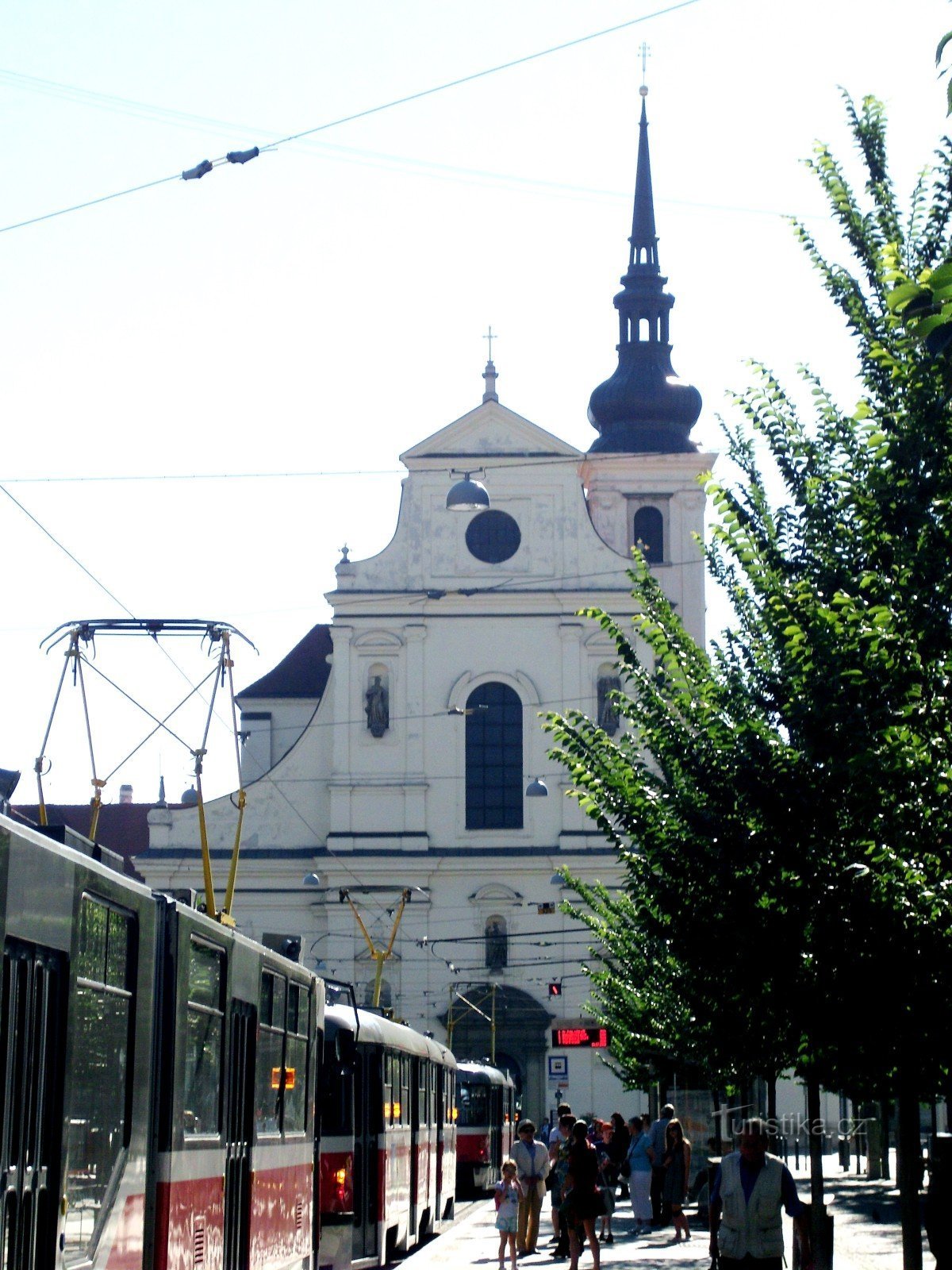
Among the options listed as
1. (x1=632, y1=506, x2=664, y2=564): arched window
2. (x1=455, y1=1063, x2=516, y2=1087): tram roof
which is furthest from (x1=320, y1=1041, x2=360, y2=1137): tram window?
(x1=632, y1=506, x2=664, y2=564): arched window

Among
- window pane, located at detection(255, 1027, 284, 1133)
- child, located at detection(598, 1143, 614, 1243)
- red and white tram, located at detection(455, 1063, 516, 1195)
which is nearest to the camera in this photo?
window pane, located at detection(255, 1027, 284, 1133)

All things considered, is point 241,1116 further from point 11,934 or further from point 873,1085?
point 873,1085

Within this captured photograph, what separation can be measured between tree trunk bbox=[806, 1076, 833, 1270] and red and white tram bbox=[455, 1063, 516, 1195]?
37.6 ft

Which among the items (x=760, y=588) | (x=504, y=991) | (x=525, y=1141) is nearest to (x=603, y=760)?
(x=760, y=588)

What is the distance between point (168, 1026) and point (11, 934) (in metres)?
2.32

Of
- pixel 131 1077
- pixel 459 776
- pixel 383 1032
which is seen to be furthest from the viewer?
pixel 459 776

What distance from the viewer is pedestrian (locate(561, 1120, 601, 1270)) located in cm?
1594

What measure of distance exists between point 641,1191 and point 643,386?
40.3m

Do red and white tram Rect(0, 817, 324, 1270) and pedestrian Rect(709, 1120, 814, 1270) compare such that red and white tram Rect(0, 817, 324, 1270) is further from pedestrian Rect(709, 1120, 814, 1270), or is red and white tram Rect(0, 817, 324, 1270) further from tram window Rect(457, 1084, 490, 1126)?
tram window Rect(457, 1084, 490, 1126)

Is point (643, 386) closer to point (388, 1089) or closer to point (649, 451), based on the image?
point (649, 451)

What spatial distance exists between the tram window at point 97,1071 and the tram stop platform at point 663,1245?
443 inches

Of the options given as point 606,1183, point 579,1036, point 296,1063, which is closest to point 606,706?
point 579,1036

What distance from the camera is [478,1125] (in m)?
33.3

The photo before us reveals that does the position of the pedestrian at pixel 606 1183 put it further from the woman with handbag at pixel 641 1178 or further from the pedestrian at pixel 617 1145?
the woman with handbag at pixel 641 1178
